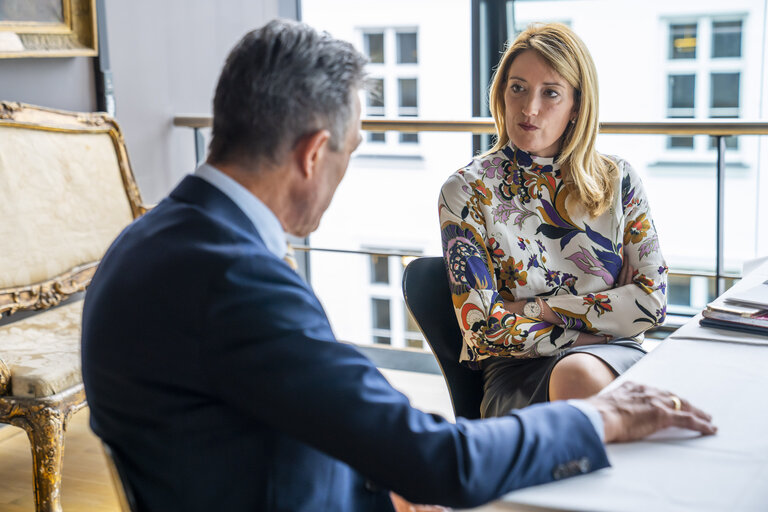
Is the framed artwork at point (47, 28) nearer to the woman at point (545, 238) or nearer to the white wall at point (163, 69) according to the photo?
the white wall at point (163, 69)

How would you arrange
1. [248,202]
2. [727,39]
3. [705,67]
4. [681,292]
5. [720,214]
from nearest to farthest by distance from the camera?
[248,202] → [720,214] → [727,39] → [705,67] → [681,292]

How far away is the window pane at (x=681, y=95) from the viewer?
19.9 feet

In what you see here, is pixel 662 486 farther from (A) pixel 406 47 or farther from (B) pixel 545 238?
(A) pixel 406 47

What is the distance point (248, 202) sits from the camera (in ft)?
2.92

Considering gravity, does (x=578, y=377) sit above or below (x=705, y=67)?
below

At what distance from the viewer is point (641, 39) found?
5887mm

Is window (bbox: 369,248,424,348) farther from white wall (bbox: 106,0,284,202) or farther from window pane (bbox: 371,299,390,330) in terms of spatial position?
white wall (bbox: 106,0,284,202)

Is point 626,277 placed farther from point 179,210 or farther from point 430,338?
point 179,210

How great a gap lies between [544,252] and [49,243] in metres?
1.67

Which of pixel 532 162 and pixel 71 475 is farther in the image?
pixel 71 475

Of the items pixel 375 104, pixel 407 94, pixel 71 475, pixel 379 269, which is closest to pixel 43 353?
pixel 71 475

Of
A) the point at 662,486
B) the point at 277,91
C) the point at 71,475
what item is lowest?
the point at 71,475

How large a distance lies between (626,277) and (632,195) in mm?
189

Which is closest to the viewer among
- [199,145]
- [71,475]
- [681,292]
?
[71,475]
